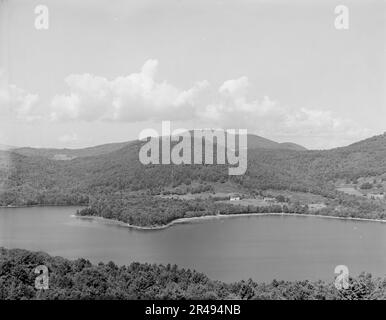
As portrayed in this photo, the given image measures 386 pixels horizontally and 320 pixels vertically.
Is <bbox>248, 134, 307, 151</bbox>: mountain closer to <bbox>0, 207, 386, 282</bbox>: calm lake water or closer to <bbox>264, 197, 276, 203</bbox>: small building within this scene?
<bbox>0, 207, 386, 282</bbox>: calm lake water

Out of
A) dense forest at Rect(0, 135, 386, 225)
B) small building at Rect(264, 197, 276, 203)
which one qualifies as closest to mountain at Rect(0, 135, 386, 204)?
dense forest at Rect(0, 135, 386, 225)

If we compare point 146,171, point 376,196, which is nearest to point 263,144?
point 146,171

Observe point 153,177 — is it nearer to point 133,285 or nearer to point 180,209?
point 180,209

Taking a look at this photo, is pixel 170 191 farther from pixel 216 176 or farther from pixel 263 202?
pixel 263 202

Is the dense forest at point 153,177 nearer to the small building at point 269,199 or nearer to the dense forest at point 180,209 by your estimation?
the dense forest at point 180,209

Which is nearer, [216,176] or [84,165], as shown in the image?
[84,165]
